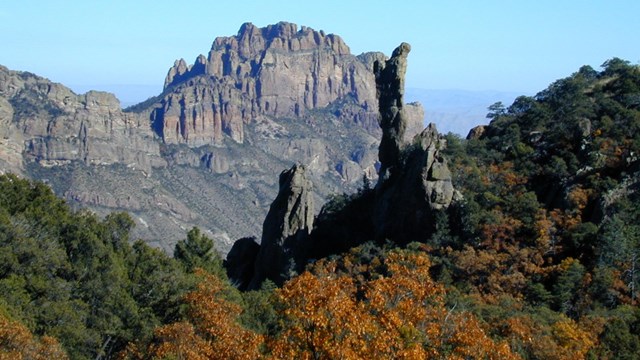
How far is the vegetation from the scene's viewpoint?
20.0 meters

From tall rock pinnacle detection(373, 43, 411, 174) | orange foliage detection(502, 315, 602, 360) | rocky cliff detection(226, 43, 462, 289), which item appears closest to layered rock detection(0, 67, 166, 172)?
rocky cliff detection(226, 43, 462, 289)

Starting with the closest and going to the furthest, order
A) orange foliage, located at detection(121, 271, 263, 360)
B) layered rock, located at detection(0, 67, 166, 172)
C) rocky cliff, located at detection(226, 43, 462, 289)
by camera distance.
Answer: orange foliage, located at detection(121, 271, 263, 360), rocky cliff, located at detection(226, 43, 462, 289), layered rock, located at detection(0, 67, 166, 172)

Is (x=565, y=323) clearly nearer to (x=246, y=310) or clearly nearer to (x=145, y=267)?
(x=246, y=310)

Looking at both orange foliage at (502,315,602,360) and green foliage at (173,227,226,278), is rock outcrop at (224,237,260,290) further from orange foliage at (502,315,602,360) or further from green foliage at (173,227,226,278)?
orange foliage at (502,315,602,360)

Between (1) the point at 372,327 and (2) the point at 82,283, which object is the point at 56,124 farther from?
(1) the point at 372,327

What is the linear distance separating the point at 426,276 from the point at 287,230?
34493 mm

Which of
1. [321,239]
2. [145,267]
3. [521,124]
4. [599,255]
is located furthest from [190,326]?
[521,124]

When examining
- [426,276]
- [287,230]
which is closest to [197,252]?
[287,230]

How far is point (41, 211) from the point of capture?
5056 cm

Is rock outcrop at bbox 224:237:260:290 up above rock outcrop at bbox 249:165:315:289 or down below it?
below

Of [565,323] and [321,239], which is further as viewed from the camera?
[321,239]

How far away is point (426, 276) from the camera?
23938mm

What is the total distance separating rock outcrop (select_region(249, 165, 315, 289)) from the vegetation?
5.11 ft

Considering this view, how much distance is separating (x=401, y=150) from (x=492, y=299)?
19.7 m
